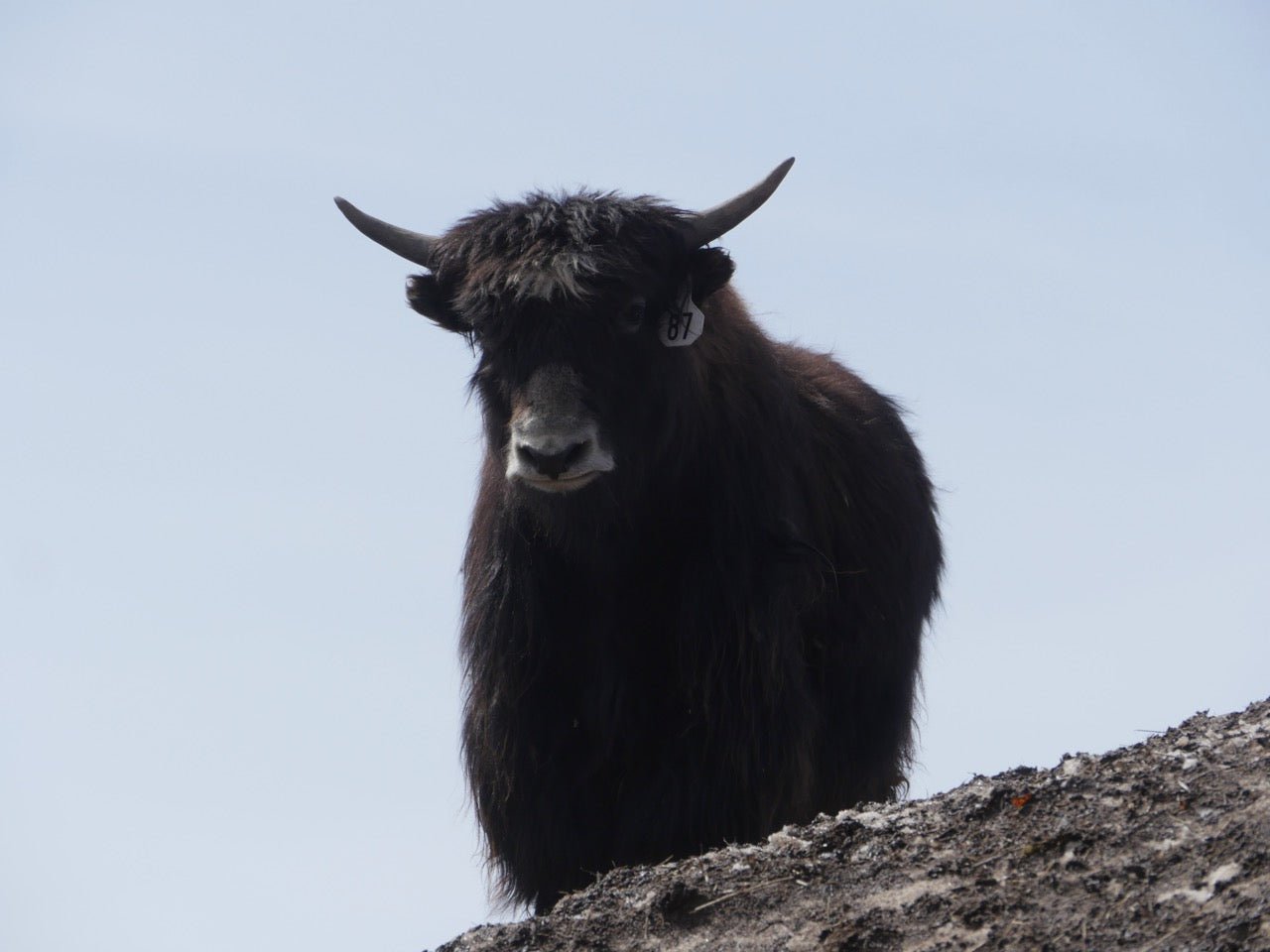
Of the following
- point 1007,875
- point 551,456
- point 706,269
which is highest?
point 706,269

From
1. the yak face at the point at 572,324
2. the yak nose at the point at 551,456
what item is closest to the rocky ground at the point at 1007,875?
the yak nose at the point at 551,456

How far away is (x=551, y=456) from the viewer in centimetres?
634

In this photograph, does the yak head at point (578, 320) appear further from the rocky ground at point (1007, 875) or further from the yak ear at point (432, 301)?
the rocky ground at point (1007, 875)

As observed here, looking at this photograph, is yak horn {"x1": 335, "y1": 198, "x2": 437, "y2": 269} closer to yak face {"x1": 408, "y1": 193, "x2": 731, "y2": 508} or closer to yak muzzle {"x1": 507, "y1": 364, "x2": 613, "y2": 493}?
yak face {"x1": 408, "y1": 193, "x2": 731, "y2": 508}

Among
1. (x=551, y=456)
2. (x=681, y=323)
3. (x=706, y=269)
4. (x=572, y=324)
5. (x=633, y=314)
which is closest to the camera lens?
(x=551, y=456)

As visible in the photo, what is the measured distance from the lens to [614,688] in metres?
7.00

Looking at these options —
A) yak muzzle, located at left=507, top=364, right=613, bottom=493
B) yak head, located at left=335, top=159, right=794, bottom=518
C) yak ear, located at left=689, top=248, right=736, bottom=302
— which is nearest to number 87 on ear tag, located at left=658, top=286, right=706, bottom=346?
yak head, located at left=335, top=159, right=794, bottom=518

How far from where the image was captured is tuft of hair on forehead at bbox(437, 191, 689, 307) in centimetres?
681

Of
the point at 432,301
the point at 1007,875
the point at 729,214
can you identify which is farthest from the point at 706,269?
the point at 1007,875

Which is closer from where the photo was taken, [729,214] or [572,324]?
[572,324]

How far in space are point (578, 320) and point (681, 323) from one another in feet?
1.71

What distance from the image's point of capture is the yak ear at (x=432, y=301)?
7.41m

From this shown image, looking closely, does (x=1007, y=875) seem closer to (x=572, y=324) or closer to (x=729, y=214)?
→ (x=572, y=324)

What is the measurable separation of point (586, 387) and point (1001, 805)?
2.39m
